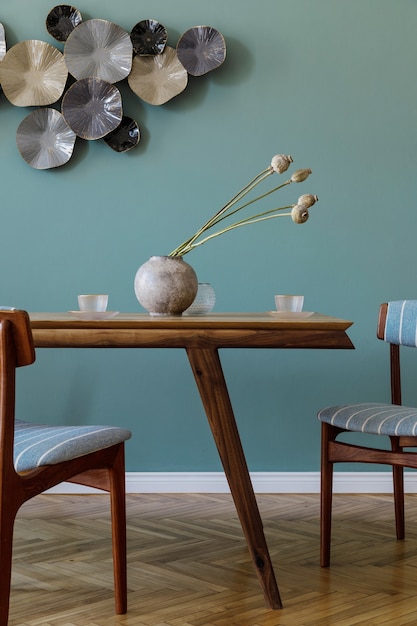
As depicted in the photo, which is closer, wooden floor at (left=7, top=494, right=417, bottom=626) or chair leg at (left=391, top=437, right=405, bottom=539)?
wooden floor at (left=7, top=494, right=417, bottom=626)

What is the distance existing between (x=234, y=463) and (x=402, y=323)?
79cm

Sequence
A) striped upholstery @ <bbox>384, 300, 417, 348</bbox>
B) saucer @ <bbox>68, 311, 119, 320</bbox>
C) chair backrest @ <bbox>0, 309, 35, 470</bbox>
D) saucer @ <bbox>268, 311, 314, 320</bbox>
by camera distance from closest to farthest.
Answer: chair backrest @ <bbox>0, 309, 35, 470</bbox>
saucer @ <bbox>68, 311, 119, 320</bbox>
saucer @ <bbox>268, 311, 314, 320</bbox>
striped upholstery @ <bbox>384, 300, 417, 348</bbox>

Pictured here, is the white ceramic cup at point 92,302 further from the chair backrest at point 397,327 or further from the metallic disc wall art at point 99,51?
the metallic disc wall art at point 99,51

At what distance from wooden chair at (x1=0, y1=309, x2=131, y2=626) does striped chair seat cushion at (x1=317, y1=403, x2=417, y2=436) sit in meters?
0.67

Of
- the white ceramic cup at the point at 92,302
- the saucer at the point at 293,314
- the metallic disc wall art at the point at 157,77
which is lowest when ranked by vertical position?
the saucer at the point at 293,314

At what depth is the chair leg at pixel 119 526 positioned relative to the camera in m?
1.90

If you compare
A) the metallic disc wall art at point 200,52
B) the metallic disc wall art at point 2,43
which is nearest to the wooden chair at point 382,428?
the metallic disc wall art at point 200,52

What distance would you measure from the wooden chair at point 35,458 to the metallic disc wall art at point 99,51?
5.36ft

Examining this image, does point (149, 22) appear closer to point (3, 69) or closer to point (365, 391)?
point (3, 69)

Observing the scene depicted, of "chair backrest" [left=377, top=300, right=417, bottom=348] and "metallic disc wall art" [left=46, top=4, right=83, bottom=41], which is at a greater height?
"metallic disc wall art" [left=46, top=4, right=83, bottom=41]

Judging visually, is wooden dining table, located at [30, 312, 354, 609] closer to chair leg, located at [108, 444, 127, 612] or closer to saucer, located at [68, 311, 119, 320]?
saucer, located at [68, 311, 119, 320]

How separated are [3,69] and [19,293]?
2.83 feet

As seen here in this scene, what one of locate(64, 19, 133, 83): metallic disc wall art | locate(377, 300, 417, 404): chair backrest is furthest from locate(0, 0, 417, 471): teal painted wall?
locate(377, 300, 417, 404): chair backrest

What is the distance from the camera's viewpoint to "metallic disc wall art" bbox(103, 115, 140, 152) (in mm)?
3178
